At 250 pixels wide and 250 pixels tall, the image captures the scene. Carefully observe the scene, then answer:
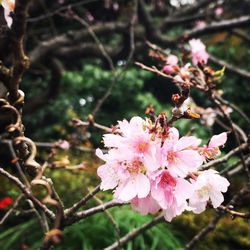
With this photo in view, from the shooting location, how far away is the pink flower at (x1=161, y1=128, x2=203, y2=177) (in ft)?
2.65

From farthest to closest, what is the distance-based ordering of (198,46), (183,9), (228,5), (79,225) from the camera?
(228,5) < (183,9) < (79,225) < (198,46)

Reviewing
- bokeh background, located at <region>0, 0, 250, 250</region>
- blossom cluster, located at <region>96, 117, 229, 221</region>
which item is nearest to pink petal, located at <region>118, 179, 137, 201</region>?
blossom cluster, located at <region>96, 117, 229, 221</region>

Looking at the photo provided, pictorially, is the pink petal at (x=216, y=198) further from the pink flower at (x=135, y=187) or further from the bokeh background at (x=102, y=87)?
the bokeh background at (x=102, y=87)

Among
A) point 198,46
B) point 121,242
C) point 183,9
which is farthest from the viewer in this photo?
point 183,9

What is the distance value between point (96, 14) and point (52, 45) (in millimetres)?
2140

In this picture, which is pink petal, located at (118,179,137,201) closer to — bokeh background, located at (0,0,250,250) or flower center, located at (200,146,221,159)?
flower center, located at (200,146,221,159)

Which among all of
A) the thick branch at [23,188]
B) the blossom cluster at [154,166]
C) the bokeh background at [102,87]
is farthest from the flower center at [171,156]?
the bokeh background at [102,87]

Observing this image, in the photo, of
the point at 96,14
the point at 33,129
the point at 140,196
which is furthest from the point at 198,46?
the point at 33,129

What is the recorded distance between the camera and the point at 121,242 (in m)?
1.49

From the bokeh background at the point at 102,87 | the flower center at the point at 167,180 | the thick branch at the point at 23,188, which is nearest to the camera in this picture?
the thick branch at the point at 23,188

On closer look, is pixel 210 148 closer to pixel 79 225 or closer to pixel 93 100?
pixel 79 225

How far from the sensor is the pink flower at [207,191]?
87 cm

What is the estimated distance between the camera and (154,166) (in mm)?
807

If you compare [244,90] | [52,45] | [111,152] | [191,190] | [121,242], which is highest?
[52,45]
